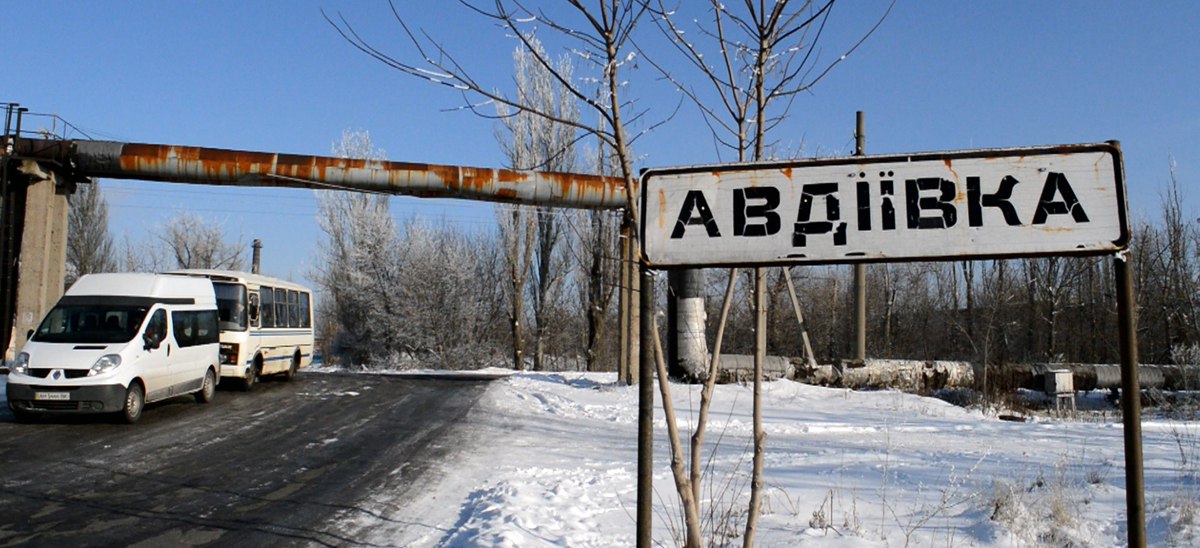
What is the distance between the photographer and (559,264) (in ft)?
131

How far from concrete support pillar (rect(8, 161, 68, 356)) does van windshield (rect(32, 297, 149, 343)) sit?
6.59 metres

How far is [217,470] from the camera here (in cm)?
951

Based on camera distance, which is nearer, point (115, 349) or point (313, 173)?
point (115, 349)

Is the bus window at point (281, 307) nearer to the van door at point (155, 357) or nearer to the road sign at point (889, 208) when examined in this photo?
the van door at point (155, 357)

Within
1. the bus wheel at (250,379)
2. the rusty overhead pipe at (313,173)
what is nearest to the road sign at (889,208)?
the rusty overhead pipe at (313,173)

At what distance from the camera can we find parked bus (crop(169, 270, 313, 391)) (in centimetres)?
1811

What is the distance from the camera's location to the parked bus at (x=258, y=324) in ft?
59.4

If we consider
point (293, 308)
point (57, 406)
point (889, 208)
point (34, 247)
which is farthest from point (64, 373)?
point (889, 208)

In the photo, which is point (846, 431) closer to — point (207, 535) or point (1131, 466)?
point (207, 535)

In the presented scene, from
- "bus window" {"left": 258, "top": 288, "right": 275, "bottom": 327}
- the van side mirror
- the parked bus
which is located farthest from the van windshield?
"bus window" {"left": 258, "top": 288, "right": 275, "bottom": 327}

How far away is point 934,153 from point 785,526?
3.65m

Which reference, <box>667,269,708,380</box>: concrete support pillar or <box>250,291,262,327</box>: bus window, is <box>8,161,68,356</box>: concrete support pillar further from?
<box>667,269,708,380</box>: concrete support pillar

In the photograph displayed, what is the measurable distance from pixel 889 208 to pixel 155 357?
13833mm

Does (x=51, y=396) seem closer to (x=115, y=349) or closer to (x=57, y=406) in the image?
(x=57, y=406)
